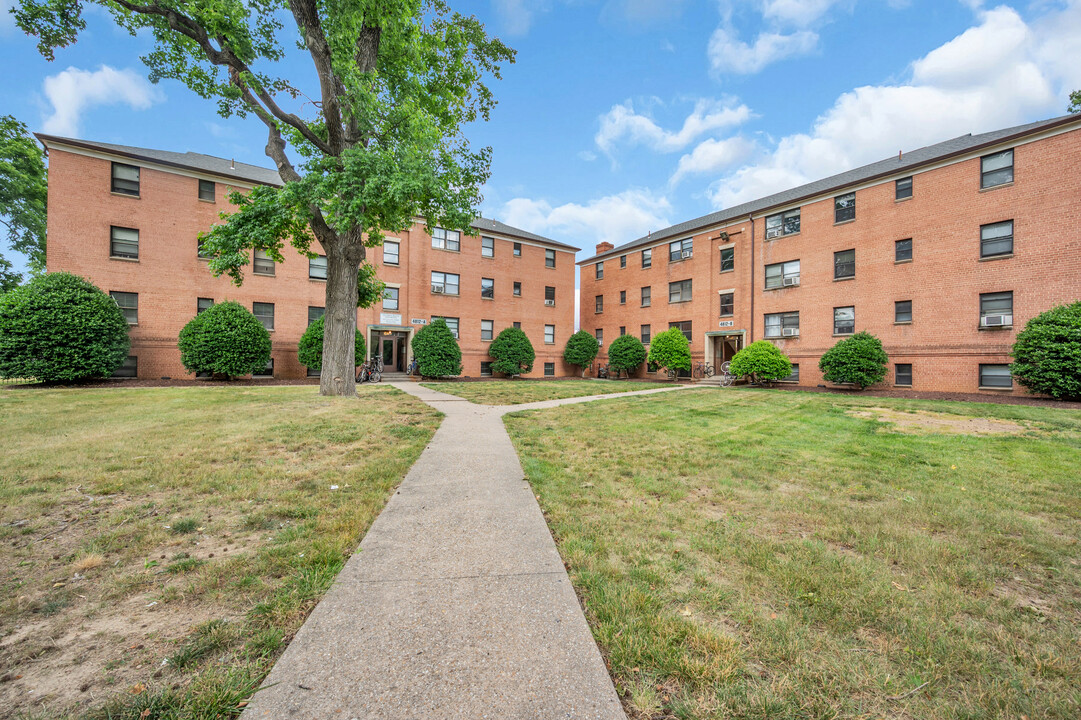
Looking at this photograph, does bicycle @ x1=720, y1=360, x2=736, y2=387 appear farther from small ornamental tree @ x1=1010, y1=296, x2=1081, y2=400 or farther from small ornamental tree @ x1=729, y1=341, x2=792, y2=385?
small ornamental tree @ x1=1010, y1=296, x2=1081, y2=400

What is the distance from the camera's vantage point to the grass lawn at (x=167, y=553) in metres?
1.64

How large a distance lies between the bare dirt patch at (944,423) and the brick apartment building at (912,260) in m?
9.43

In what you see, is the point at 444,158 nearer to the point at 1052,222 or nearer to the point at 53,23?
the point at 53,23

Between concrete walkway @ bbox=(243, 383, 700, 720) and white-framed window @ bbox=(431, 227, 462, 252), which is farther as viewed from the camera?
white-framed window @ bbox=(431, 227, 462, 252)

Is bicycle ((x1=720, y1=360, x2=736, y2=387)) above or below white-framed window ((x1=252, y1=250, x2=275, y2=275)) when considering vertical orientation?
below

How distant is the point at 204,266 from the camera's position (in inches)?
774

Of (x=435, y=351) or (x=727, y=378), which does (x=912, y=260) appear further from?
(x=435, y=351)

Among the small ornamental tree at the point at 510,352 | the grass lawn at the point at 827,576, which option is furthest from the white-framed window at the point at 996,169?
the small ornamental tree at the point at 510,352

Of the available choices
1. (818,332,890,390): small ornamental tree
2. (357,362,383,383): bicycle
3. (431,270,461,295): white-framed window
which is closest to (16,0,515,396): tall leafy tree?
(357,362,383,383): bicycle

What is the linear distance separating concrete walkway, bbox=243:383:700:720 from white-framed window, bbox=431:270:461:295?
23116 mm

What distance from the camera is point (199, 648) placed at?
1.81 m

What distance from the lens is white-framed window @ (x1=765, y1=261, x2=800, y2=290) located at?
22.2 m

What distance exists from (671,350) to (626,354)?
327 cm

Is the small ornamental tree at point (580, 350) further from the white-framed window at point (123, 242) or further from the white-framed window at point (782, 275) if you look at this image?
the white-framed window at point (123, 242)
